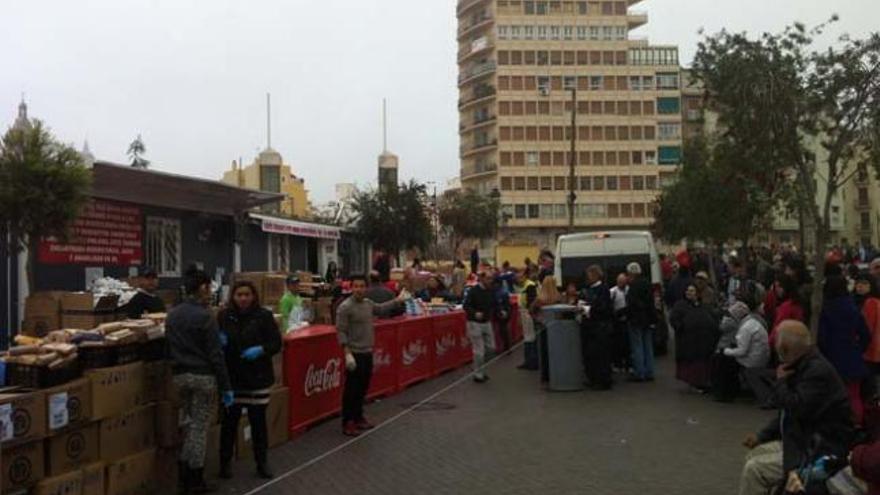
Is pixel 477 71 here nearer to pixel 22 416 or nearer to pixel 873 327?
pixel 873 327

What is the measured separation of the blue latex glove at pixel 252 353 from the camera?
8.40m

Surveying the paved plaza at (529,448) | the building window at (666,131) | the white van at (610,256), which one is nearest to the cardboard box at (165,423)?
the paved plaza at (529,448)

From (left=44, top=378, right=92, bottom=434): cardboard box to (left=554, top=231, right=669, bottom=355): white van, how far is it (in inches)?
474

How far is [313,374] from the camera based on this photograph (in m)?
11.1

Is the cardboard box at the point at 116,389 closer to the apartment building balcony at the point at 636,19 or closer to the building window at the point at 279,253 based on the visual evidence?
the building window at the point at 279,253

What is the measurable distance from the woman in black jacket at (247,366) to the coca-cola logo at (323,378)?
228cm

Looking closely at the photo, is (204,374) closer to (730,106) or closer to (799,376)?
(799,376)

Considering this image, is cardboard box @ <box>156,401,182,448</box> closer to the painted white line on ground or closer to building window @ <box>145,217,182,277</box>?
the painted white line on ground

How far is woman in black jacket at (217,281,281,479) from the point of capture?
8.49 metres

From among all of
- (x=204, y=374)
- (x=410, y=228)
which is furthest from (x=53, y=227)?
(x=410, y=228)

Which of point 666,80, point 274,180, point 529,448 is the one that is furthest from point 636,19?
point 529,448

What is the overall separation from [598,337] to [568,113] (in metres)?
95.0

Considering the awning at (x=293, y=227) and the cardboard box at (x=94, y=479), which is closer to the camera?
the cardboard box at (x=94, y=479)

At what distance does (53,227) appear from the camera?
1438cm
